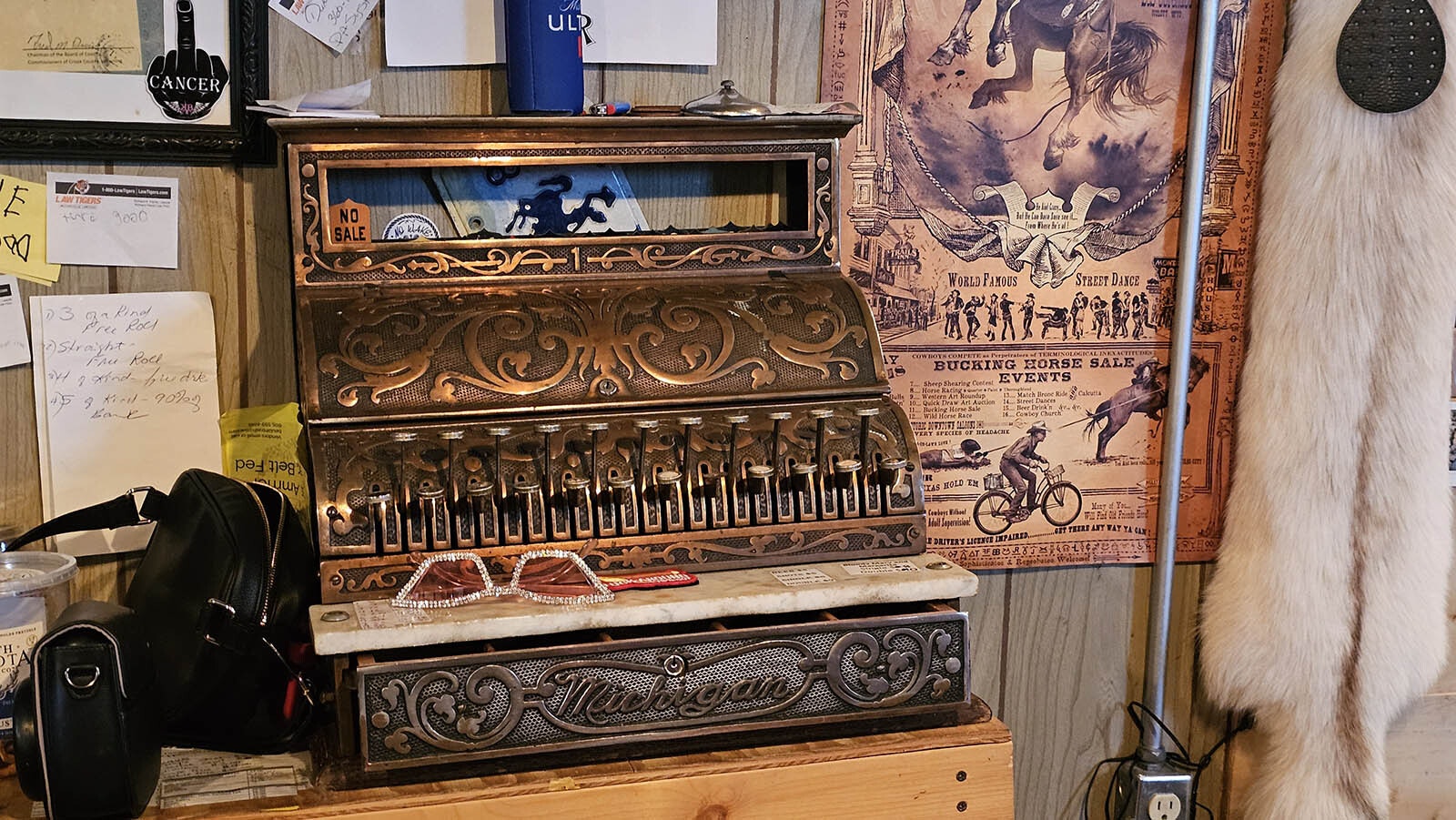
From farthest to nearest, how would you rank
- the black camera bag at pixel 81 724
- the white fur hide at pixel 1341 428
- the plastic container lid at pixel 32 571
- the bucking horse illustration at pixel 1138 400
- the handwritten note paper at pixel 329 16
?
1. the bucking horse illustration at pixel 1138 400
2. the white fur hide at pixel 1341 428
3. the handwritten note paper at pixel 329 16
4. the plastic container lid at pixel 32 571
5. the black camera bag at pixel 81 724

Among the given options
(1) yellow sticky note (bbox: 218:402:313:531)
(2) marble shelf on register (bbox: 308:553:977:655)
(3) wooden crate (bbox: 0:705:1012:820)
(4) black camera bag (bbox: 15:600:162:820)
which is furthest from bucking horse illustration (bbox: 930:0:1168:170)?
(4) black camera bag (bbox: 15:600:162:820)

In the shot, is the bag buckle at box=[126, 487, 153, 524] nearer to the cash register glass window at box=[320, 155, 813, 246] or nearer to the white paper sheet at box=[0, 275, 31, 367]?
the white paper sheet at box=[0, 275, 31, 367]

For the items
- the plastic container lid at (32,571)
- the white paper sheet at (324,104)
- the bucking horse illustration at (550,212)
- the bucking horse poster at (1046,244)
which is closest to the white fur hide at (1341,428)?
the bucking horse poster at (1046,244)

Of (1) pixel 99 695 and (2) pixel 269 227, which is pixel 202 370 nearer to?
(2) pixel 269 227

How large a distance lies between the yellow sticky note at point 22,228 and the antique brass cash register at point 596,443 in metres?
0.32

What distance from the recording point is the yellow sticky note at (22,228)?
4.62ft

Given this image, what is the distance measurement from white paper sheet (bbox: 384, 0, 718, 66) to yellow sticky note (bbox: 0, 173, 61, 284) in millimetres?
436

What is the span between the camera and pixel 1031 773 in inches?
72.2

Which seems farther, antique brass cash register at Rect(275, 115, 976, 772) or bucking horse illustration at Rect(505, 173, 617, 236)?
bucking horse illustration at Rect(505, 173, 617, 236)

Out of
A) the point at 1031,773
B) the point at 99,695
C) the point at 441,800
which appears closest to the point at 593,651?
the point at 441,800

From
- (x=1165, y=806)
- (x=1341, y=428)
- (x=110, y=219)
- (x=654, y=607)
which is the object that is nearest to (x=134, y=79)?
(x=110, y=219)

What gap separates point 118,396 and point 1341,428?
60.6 inches

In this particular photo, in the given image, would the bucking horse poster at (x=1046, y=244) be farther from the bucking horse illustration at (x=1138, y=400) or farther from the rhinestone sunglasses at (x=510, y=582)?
the rhinestone sunglasses at (x=510, y=582)

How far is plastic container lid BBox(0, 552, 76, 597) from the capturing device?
4.02ft
